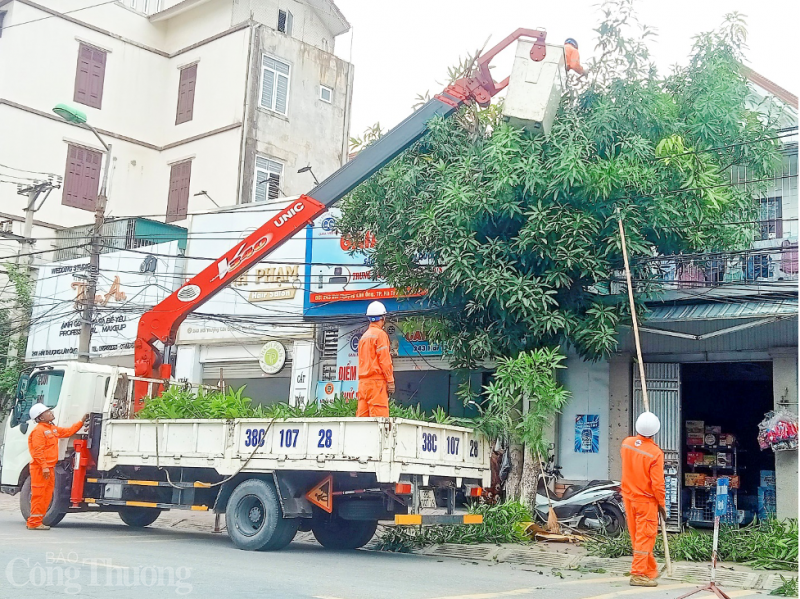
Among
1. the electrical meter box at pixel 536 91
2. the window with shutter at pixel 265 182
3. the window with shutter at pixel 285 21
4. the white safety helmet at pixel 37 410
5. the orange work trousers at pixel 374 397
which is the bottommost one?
the white safety helmet at pixel 37 410

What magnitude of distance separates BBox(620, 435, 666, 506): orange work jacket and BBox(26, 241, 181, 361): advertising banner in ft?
48.0

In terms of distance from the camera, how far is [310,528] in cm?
1147

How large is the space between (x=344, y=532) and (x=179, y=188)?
1882 cm

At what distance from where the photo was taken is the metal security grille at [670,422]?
14.7 m

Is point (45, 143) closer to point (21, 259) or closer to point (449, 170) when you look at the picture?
point (21, 259)

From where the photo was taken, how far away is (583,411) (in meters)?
15.7

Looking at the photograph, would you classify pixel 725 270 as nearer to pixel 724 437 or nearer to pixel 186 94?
pixel 724 437

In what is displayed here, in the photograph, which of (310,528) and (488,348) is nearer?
(310,528)

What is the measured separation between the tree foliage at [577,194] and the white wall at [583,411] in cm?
265

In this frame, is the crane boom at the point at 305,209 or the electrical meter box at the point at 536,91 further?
the crane boom at the point at 305,209

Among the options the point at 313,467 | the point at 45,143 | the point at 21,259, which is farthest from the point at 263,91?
the point at 313,467

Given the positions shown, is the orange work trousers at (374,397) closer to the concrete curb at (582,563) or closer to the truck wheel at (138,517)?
the concrete curb at (582,563)

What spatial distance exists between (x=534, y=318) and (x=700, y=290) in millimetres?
3324

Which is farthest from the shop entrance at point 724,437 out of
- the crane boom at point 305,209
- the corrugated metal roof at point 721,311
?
the crane boom at point 305,209
